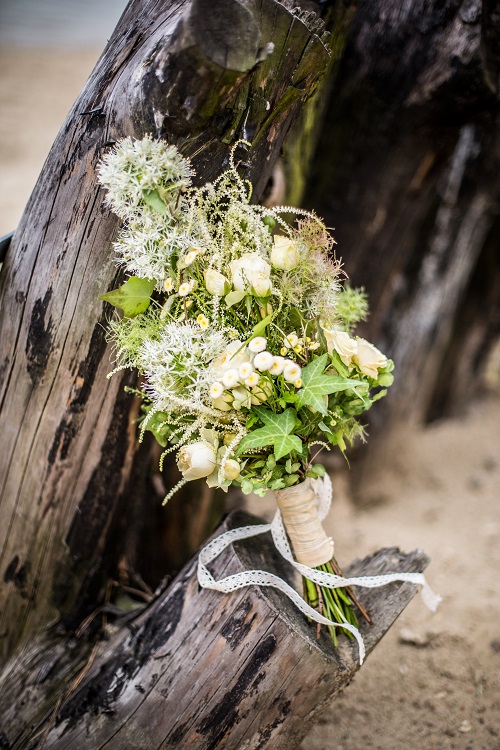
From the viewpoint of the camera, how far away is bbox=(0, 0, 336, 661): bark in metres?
1.37

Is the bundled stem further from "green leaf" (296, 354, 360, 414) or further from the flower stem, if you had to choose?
"green leaf" (296, 354, 360, 414)

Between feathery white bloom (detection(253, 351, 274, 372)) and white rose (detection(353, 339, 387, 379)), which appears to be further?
white rose (detection(353, 339, 387, 379))

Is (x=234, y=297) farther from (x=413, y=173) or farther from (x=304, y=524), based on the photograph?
(x=413, y=173)

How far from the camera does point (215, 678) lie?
1.60 metres

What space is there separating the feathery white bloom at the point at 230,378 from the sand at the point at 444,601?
160 cm

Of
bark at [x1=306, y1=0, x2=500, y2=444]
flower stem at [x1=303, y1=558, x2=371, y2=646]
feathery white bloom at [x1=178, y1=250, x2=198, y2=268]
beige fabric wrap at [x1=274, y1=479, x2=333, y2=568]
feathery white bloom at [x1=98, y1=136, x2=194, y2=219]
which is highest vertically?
bark at [x1=306, y1=0, x2=500, y2=444]

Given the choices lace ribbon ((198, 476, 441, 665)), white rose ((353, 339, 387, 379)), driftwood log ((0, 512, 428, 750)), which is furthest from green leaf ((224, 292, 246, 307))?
driftwood log ((0, 512, 428, 750))

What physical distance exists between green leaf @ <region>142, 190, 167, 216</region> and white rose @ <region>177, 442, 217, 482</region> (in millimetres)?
589

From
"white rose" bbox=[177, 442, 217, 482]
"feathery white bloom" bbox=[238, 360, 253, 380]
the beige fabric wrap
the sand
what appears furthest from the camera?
the sand

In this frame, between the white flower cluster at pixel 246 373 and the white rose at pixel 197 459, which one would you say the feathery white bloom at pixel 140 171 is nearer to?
the white flower cluster at pixel 246 373

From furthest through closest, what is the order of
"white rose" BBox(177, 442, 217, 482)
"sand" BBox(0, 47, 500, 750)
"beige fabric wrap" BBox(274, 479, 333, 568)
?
"sand" BBox(0, 47, 500, 750) → "beige fabric wrap" BBox(274, 479, 333, 568) → "white rose" BBox(177, 442, 217, 482)

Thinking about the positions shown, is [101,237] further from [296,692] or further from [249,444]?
[296,692]

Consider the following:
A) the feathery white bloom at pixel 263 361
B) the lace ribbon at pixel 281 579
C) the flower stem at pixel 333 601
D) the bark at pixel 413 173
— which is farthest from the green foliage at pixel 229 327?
the bark at pixel 413 173

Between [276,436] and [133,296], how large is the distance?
1.75 ft
